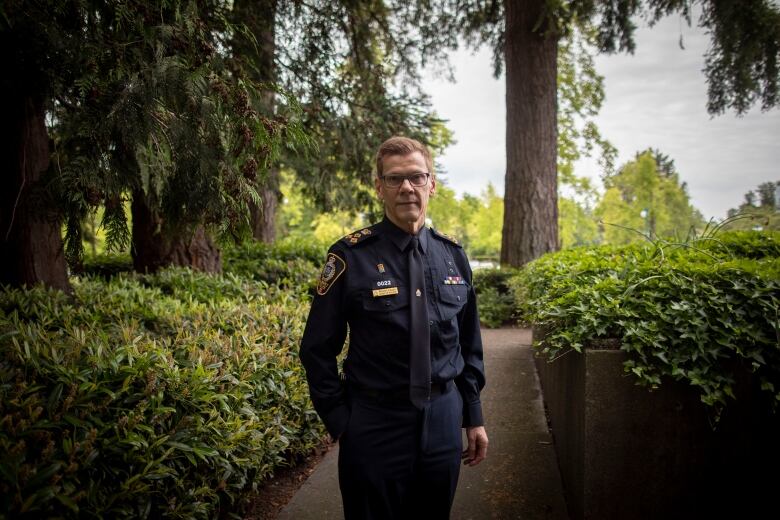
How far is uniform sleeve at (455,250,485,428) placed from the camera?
2121 mm

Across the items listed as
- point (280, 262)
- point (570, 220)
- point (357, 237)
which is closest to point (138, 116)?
point (357, 237)

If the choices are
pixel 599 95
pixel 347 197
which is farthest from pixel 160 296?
pixel 599 95

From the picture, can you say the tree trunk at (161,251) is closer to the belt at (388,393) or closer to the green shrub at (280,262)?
the green shrub at (280,262)

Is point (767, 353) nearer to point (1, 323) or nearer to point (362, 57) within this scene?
point (1, 323)

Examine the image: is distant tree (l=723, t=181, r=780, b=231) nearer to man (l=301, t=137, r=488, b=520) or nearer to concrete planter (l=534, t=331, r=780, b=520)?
concrete planter (l=534, t=331, r=780, b=520)

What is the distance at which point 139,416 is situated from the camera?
77.1 inches

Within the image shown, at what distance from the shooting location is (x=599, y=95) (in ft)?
64.6

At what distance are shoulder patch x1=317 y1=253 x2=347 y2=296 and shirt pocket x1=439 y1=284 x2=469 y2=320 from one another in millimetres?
452

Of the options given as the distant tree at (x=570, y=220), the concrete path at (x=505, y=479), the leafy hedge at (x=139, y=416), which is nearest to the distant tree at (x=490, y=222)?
the distant tree at (x=570, y=220)

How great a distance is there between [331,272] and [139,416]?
3.48ft

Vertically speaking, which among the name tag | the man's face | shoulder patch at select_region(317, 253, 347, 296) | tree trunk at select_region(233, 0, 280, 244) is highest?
tree trunk at select_region(233, 0, 280, 244)

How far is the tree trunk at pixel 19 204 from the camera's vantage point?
4.23m

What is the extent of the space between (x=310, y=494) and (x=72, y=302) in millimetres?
2962

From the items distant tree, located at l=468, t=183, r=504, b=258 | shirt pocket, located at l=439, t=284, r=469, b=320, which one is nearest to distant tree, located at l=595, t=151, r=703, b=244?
distant tree, located at l=468, t=183, r=504, b=258
